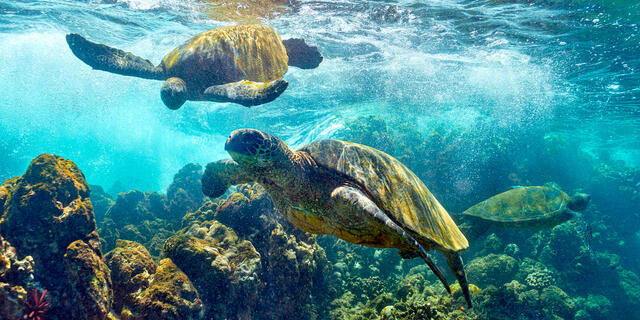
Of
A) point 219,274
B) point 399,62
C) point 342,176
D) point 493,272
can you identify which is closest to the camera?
point 342,176

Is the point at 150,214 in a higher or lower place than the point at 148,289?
lower

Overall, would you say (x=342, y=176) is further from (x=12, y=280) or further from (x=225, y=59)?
(x=12, y=280)

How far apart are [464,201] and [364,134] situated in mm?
6629

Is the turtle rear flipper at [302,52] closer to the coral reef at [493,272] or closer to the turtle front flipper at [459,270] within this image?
the turtle front flipper at [459,270]

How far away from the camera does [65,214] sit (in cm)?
326

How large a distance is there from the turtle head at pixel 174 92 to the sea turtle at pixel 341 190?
145 cm

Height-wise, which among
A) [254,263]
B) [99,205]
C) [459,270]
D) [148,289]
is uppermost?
[459,270]

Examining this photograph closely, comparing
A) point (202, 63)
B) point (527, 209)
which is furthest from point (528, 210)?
point (202, 63)

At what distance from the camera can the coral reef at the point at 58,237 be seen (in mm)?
2643

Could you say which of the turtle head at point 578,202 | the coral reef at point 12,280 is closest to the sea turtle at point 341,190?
the coral reef at point 12,280

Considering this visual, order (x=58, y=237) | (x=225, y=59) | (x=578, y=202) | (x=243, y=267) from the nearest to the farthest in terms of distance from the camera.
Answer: (x=58, y=237), (x=243, y=267), (x=225, y=59), (x=578, y=202)

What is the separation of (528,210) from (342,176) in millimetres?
6810

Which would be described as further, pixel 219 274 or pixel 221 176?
pixel 221 176

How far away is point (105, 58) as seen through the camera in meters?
4.56
